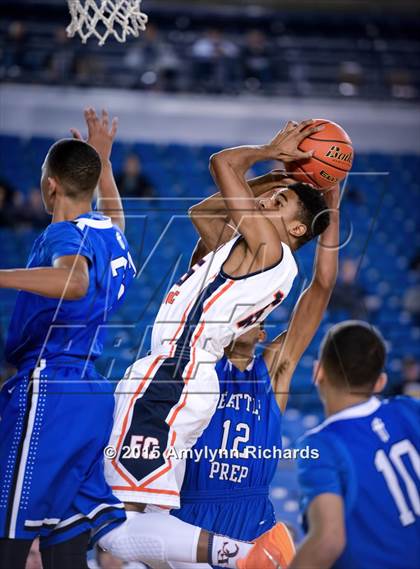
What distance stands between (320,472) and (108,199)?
1730 mm

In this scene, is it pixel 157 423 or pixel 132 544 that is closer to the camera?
pixel 132 544

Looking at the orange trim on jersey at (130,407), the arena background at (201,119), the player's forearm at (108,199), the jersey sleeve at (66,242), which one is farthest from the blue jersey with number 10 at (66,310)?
the arena background at (201,119)

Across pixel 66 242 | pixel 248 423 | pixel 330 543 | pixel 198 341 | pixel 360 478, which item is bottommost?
pixel 248 423

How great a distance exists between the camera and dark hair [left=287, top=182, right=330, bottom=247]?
3691mm

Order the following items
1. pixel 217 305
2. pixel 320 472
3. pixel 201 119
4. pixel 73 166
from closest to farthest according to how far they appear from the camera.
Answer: pixel 320 472
pixel 73 166
pixel 217 305
pixel 201 119

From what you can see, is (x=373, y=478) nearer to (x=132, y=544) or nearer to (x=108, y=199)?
(x=132, y=544)

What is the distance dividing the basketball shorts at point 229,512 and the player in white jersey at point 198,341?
20 cm

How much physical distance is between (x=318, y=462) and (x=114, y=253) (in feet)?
3.80

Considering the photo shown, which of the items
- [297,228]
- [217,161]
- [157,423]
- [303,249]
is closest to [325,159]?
[297,228]

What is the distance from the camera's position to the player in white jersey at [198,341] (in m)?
3.33

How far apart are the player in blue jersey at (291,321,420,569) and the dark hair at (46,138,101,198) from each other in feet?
3.77

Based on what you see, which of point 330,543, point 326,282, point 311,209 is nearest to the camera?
point 330,543

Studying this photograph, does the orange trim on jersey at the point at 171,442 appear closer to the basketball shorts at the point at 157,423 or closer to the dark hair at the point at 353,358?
the basketball shorts at the point at 157,423

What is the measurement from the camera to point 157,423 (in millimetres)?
3402
